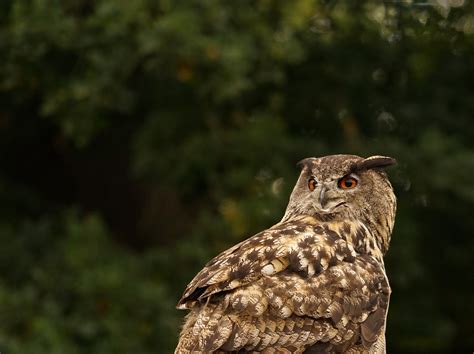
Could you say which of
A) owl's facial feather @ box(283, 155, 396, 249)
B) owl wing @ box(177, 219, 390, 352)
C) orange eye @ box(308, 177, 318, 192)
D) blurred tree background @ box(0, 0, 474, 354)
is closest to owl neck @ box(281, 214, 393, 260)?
owl's facial feather @ box(283, 155, 396, 249)

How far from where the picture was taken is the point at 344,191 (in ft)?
16.0

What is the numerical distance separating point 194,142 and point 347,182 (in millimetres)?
4422

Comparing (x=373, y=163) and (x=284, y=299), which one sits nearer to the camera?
(x=284, y=299)

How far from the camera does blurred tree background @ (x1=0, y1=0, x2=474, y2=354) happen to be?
8.52 metres

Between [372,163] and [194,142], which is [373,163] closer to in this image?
[372,163]

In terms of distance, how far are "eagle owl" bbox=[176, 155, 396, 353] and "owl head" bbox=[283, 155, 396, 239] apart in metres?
0.14

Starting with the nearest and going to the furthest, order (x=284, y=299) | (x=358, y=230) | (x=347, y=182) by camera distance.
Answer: (x=284, y=299), (x=358, y=230), (x=347, y=182)

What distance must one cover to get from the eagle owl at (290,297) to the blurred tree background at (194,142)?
379 centimetres

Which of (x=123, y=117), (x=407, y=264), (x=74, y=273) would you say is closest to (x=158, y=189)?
(x=123, y=117)

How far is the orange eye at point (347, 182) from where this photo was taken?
4.89 m

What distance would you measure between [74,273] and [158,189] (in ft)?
4.98

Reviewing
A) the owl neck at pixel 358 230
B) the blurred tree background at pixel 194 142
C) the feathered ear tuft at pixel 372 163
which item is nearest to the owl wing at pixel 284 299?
the owl neck at pixel 358 230

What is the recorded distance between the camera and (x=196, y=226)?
9.52m

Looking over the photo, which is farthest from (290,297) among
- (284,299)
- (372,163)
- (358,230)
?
(372,163)
